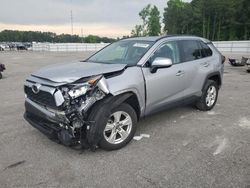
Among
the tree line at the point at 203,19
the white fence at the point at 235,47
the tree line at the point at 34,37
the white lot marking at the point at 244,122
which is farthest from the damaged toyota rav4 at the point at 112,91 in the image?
the tree line at the point at 34,37

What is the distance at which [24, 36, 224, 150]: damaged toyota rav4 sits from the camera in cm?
352

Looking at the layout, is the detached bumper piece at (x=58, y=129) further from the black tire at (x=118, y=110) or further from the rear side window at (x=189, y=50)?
the rear side window at (x=189, y=50)

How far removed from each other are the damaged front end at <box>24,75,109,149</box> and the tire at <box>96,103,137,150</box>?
0.27 metres

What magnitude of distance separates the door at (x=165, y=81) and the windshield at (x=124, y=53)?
0.23 meters

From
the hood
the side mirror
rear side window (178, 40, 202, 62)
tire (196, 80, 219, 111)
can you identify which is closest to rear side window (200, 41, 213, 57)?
rear side window (178, 40, 202, 62)

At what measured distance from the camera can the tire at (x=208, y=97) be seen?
5723 millimetres

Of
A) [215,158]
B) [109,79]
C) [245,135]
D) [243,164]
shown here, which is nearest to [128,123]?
[109,79]

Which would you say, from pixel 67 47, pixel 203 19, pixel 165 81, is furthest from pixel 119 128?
pixel 203 19

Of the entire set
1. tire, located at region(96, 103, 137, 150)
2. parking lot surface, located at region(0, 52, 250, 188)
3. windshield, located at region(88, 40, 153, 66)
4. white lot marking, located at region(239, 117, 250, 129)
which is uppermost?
windshield, located at region(88, 40, 153, 66)

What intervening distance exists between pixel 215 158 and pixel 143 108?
131 centimetres

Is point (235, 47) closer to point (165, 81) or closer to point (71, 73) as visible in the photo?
point (165, 81)

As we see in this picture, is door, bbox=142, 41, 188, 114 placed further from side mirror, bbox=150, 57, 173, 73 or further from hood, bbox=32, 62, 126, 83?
hood, bbox=32, 62, 126, 83

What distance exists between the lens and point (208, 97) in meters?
5.94

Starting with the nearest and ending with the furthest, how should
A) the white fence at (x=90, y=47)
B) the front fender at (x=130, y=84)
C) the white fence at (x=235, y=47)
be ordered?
the front fender at (x=130, y=84), the white fence at (x=235, y=47), the white fence at (x=90, y=47)
